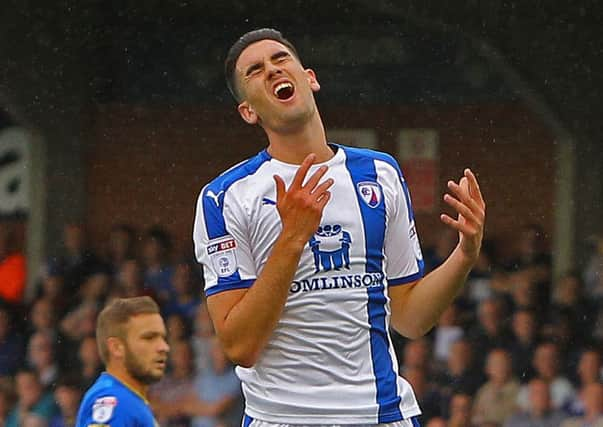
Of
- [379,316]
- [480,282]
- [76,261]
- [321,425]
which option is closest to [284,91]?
[379,316]

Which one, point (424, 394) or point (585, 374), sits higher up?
point (424, 394)

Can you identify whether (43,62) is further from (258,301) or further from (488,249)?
(258,301)

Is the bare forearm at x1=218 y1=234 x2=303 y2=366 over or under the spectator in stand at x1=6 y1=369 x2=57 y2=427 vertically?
under

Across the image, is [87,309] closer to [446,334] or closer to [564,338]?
[446,334]

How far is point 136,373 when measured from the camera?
6.28 meters

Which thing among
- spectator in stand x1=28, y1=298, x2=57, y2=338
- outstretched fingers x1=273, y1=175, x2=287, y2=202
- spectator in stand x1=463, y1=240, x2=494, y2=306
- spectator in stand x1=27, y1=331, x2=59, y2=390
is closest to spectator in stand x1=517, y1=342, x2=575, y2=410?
spectator in stand x1=463, y1=240, x2=494, y2=306

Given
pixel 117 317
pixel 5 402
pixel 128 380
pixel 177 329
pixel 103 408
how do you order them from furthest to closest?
pixel 5 402
pixel 177 329
pixel 117 317
pixel 128 380
pixel 103 408

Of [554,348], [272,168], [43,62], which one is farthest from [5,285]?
[272,168]

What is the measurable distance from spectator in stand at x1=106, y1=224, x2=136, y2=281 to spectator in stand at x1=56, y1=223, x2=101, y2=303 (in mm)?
113

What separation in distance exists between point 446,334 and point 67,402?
2429 millimetres

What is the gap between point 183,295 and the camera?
1047 cm

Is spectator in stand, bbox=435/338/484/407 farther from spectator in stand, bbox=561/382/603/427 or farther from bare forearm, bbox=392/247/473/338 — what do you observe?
bare forearm, bbox=392/247/473/338

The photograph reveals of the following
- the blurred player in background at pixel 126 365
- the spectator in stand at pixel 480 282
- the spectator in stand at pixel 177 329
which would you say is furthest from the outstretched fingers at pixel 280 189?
the spectator in stand at pixel 177 329

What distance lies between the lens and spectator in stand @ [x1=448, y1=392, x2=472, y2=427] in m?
8.78
